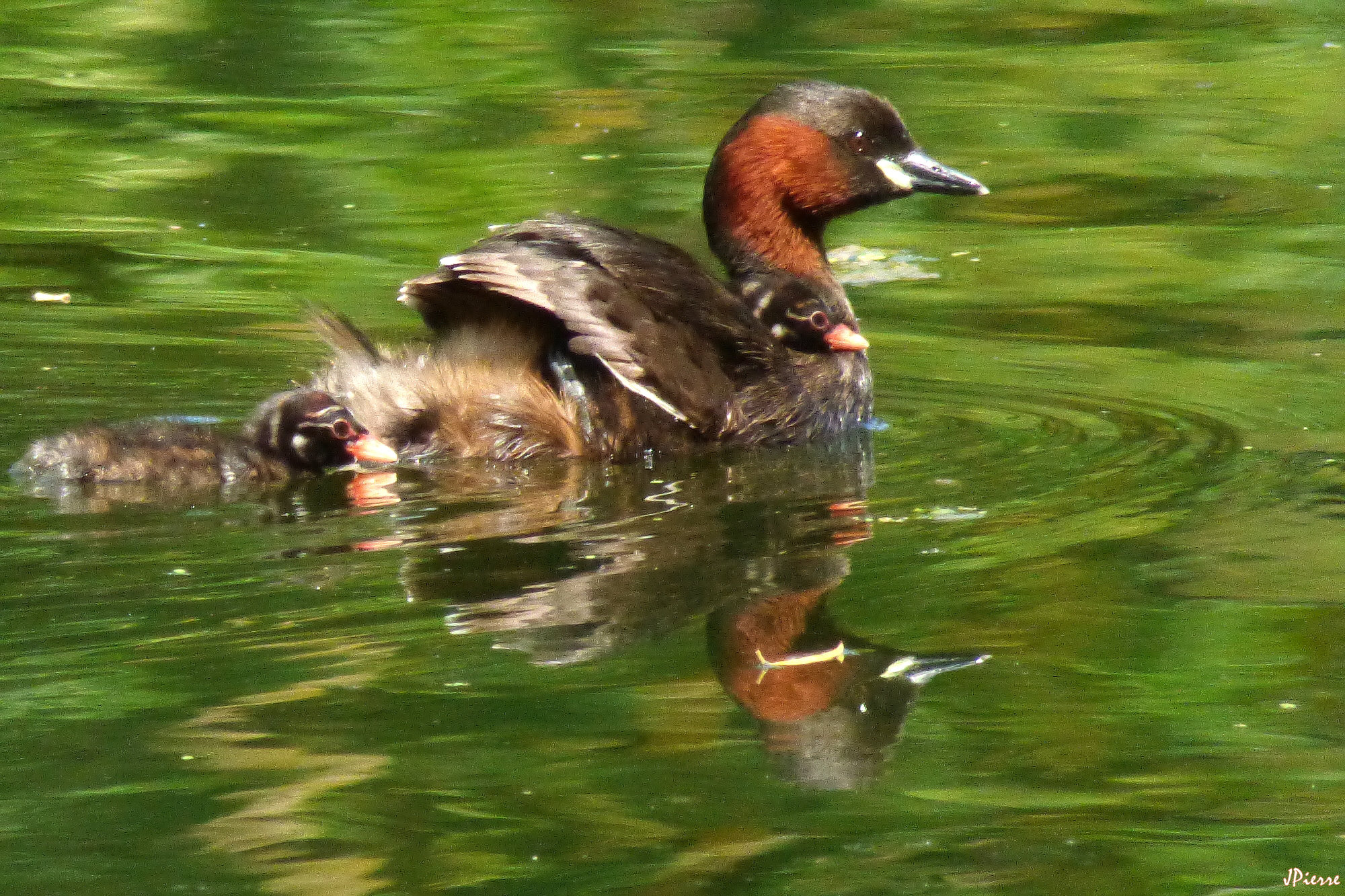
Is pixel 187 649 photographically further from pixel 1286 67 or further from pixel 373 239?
pixel 1286 67

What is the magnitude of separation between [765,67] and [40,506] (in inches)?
288

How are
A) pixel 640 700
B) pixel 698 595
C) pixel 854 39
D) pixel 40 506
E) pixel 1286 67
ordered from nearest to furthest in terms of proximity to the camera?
1. pixel 640 700
2. pixel 698 595
3. pixel 40 506
4. pixel 1286 67
5. pixel 854 39

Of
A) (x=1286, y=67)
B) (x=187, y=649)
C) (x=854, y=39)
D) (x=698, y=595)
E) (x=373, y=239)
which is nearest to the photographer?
(x=187, y=649)

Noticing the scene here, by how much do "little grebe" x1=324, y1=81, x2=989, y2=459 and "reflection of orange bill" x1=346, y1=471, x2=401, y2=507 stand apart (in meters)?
0.17

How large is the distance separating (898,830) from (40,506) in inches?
116

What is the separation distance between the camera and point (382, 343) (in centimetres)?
705

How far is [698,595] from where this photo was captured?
493 centimetres

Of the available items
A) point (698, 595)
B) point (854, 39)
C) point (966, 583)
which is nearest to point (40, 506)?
point (698, 595)

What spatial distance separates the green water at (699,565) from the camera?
12.1ft

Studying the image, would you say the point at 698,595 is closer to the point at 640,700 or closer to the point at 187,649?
the point at 640,700

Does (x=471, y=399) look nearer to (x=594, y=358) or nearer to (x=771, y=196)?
(x=594, y=358)

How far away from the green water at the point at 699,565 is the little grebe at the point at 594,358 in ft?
0.61

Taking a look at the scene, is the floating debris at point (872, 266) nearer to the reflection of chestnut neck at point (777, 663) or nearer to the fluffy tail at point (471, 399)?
the fluffy tail at point (471, 399)

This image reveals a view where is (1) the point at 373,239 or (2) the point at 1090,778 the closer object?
(2) the point at 1090,778
